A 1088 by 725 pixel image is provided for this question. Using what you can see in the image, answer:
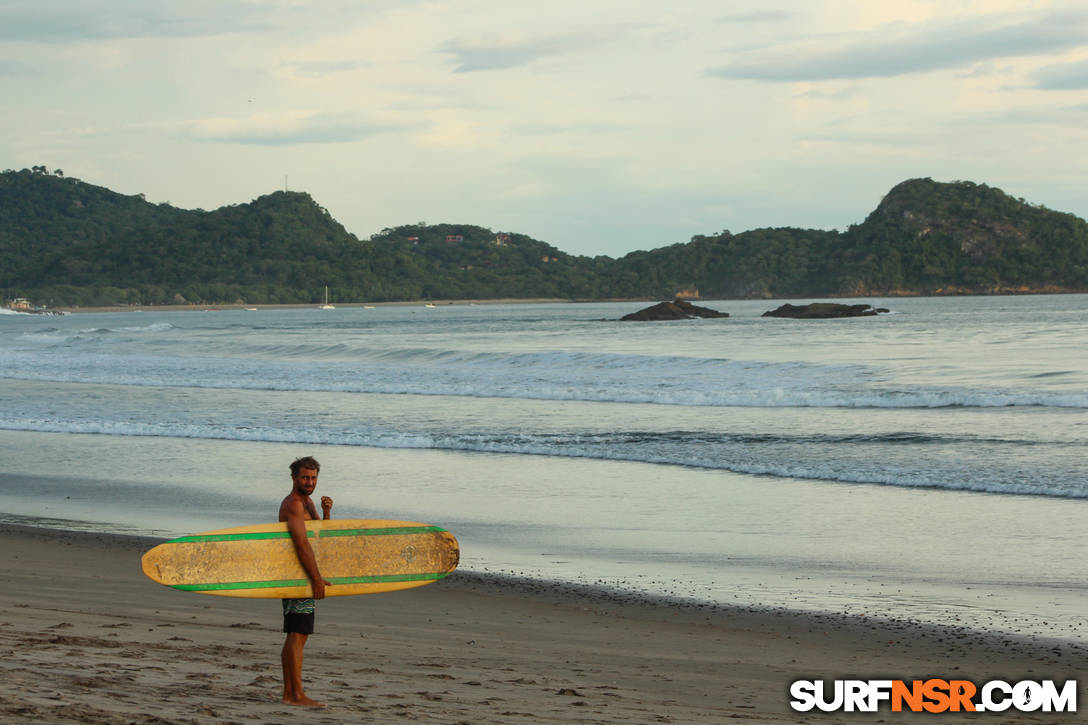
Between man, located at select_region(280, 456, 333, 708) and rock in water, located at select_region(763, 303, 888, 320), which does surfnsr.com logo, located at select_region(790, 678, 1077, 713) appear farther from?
rock in water, located at select_region(763, 303, 888, 320)

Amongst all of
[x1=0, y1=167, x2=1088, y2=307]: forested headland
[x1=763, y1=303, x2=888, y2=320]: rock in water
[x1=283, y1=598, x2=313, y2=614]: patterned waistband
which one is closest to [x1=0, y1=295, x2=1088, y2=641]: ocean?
[x1=283, y1=598, x2=313, y2=614]: patterned waistband

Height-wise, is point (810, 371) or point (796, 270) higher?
point (796, 270)

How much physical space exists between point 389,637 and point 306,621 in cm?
184

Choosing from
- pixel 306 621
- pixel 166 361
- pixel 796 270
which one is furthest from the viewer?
pixel 796 270

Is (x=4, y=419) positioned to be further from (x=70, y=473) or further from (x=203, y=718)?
(x=203, y=718)

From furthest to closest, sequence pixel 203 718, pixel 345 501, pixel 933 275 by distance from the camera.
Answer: pixel 933 275
pixel 345 501
pixel 203 718

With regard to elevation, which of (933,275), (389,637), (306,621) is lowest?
(389,637)

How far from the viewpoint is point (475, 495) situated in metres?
14.2

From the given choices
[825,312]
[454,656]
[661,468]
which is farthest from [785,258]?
[454,656]

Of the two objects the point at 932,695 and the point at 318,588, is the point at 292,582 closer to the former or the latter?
the point at 318,588

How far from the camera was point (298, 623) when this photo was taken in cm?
571

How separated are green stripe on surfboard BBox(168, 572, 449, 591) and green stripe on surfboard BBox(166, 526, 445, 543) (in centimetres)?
23

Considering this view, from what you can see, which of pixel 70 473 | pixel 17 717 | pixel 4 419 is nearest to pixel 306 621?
pixel 17 717

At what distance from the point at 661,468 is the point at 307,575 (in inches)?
436
